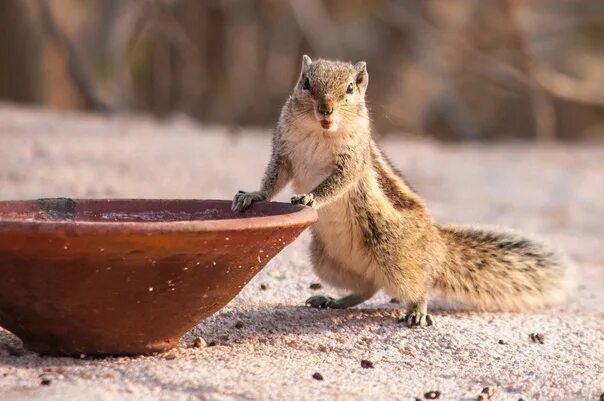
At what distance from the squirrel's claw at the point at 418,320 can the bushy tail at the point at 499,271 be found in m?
0.32

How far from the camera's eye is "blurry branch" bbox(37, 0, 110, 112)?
525 inches

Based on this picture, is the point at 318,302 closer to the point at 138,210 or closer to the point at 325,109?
the point at 325,109

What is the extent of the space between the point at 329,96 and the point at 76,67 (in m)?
9.26

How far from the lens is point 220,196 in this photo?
26.1 feet

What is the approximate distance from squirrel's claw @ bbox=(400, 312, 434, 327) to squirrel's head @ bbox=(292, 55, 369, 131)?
32.6 inches

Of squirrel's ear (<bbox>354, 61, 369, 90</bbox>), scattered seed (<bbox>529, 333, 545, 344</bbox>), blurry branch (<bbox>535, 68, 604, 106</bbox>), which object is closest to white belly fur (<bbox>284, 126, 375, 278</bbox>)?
squirrel's ear (<bbox>354, 61, 369, 90</bbox>)

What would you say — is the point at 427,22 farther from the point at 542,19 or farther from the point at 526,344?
the point at 526,344

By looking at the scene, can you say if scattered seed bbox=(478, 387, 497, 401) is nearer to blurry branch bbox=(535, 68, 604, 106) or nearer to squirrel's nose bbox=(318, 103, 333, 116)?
squirrel's nose bbox=(318, 103, 333, 116)

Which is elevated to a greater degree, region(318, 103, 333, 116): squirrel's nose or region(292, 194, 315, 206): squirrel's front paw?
region(318, 103, 333, 116): squirrel's nose

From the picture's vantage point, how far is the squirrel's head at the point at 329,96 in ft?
15.4

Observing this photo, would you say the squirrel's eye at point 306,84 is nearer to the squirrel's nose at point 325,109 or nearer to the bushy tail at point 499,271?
the squirrel's nose at point 325,109

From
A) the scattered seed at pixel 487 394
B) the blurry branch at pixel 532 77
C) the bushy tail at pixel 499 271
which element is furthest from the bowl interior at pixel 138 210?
the blurry branch at pixel 532 77

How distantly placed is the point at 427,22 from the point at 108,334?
14256mm

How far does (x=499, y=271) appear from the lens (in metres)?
5.31
